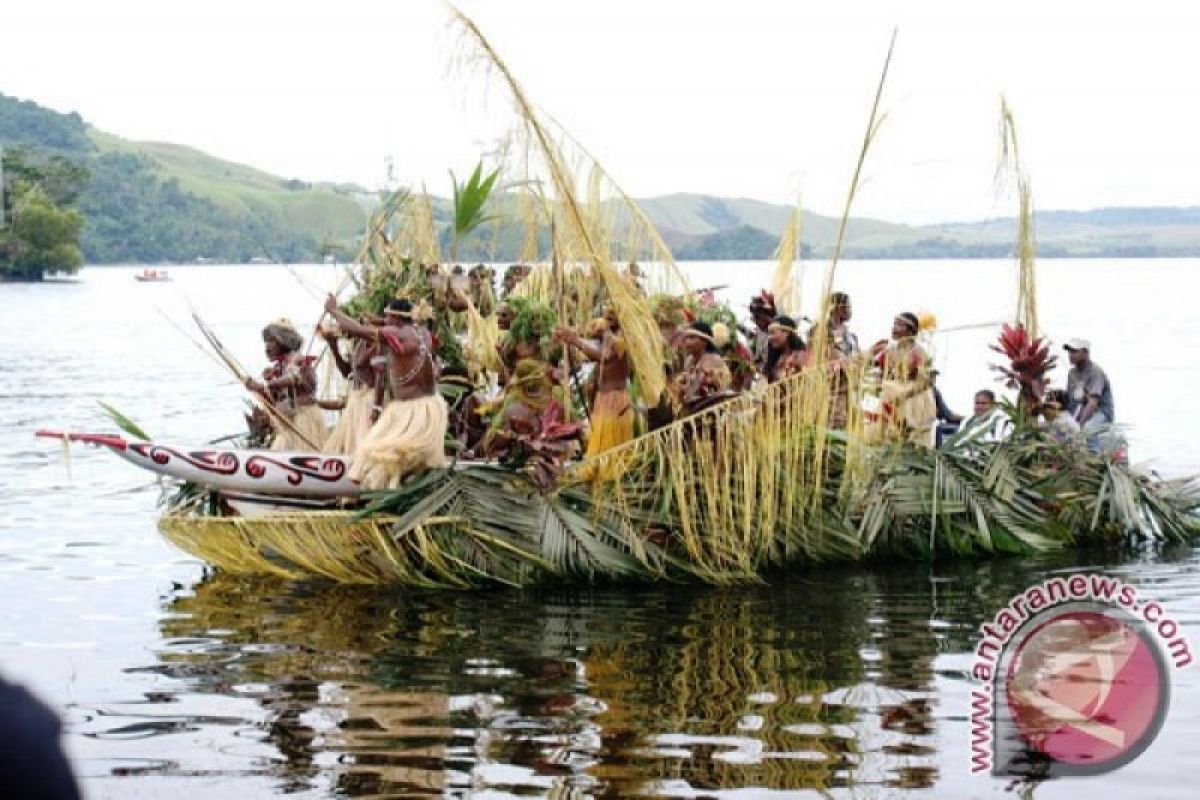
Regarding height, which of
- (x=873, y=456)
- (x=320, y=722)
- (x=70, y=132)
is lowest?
(x=320, y=722)

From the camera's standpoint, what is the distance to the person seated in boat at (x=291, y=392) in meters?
15.7

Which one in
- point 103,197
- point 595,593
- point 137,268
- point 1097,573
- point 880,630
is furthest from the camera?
point 137,268

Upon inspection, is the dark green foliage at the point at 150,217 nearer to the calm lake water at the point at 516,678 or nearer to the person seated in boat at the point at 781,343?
the person seated in boat at the point at 781,343

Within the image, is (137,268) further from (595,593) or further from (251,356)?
(595,593)

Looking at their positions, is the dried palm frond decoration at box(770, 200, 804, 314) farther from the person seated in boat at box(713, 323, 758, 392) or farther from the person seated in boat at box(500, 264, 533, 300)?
the person seated in boat at box(500, 264, 533, 300)

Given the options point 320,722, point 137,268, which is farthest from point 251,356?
point 137,268

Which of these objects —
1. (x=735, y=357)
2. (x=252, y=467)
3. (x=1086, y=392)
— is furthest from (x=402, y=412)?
(x=1086, y=392)

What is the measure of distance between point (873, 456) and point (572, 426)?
9.50ft

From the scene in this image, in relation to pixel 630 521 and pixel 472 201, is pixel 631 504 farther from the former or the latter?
pixel 472 201

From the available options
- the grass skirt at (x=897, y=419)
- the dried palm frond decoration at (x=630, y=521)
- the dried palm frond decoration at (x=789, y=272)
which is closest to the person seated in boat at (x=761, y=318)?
the dried palm frond decoration at (x=789, y=272)

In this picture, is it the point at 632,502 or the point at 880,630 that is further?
the point at 632,502

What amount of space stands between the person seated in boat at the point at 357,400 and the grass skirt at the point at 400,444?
82 centimetres

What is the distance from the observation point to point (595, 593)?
14.3 m

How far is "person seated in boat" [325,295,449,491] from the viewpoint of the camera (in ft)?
46.8
